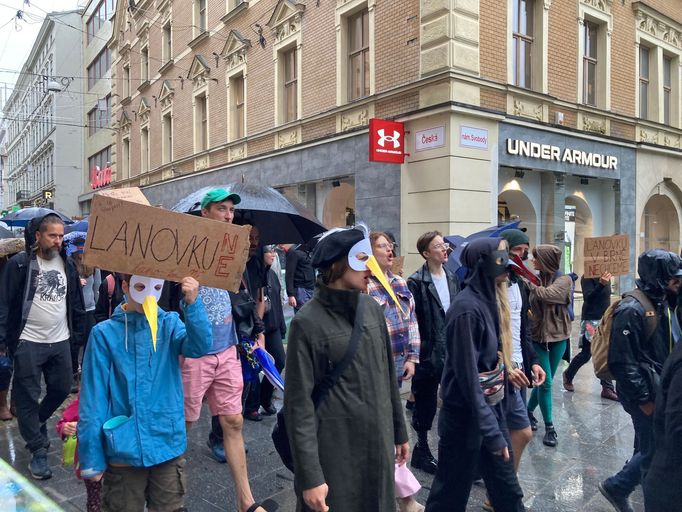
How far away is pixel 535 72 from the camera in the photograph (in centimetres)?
1175

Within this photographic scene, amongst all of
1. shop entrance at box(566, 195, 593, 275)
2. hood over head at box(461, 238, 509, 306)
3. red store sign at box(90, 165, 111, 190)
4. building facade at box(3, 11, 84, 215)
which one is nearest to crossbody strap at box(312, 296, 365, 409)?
hood over head at box(461, 238, 509, 306)

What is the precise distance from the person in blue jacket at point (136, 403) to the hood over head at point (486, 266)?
152 centimetres

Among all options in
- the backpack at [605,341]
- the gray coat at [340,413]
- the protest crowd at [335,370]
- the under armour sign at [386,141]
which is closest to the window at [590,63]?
the under armour sign at [386,141]

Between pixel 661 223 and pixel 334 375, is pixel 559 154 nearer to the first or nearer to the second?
pixel 661 223

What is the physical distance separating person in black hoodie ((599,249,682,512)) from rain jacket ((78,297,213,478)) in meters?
2.46

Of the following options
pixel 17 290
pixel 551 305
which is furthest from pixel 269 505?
pixel 551 305

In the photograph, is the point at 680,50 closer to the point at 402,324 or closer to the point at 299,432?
the point at 402,324

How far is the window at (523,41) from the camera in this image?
11.4 m

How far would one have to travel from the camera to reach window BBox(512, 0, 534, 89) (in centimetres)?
1137

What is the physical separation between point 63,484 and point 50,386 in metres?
0.73

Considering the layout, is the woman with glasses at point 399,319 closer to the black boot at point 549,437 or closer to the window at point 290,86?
the black boot at point 549,437

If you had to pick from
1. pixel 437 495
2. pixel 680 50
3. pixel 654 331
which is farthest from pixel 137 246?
pixel 680 50

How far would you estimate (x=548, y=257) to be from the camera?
5.15 m

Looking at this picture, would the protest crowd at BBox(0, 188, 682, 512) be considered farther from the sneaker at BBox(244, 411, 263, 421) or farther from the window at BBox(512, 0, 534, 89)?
the window at BBox(512, 0, 534, 89)
